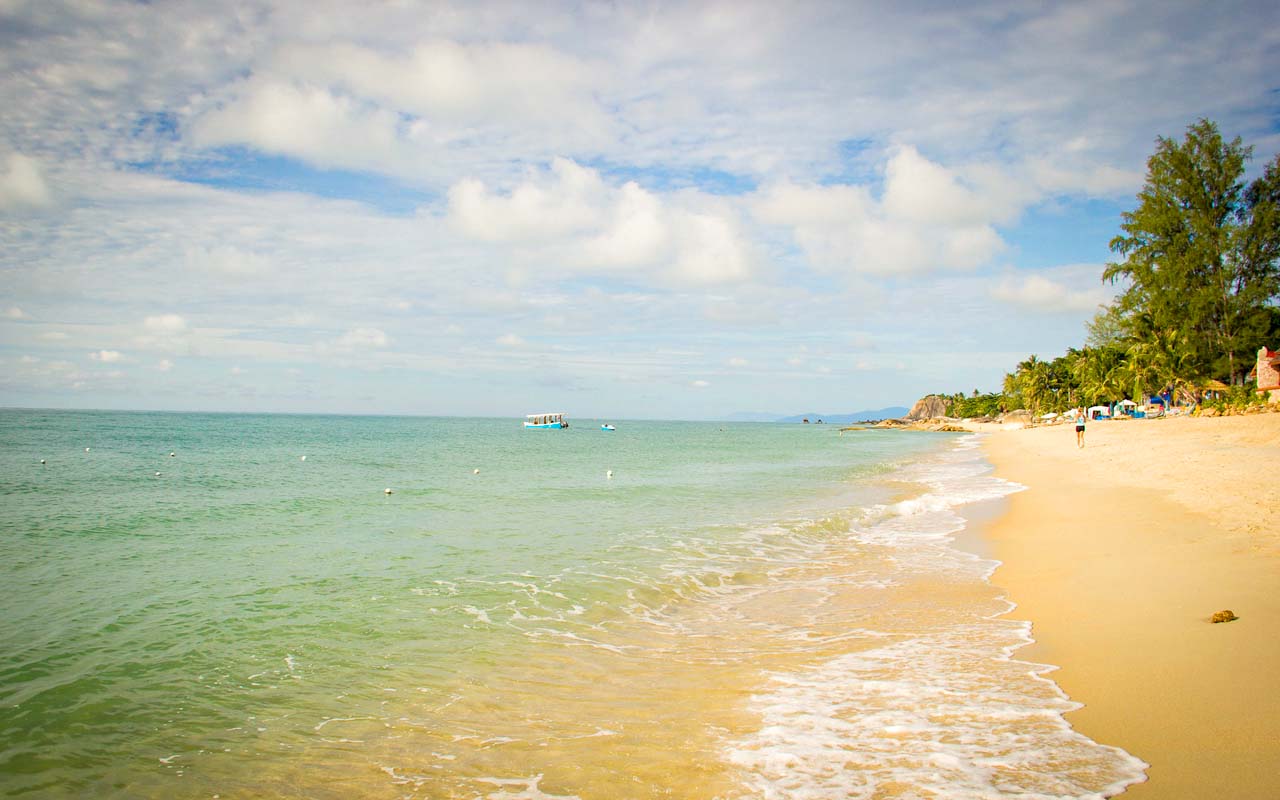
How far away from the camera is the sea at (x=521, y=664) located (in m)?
4.84

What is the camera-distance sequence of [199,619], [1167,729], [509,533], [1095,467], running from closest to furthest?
[1167,729] → [199,619] → [509,533] → [1095,467]

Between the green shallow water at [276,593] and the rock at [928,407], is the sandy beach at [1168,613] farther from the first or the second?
the rock at [928,407]

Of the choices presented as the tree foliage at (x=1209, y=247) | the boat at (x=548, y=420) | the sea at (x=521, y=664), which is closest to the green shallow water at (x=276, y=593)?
the sea at (x=521, y=664)

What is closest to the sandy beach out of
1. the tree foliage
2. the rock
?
the tree foliage

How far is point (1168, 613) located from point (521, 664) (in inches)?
294

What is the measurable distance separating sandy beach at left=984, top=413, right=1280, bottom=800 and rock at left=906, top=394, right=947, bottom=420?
592 ft

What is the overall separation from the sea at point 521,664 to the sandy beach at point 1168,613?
38cm

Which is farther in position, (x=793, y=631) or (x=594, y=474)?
(x=594, y=474)

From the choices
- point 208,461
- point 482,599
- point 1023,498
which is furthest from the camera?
point 208,461

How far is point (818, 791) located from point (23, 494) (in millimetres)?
27971

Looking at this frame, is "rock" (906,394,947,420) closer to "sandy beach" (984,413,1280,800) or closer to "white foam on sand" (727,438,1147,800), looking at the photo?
"sandy beach" (984,413,1280,800)

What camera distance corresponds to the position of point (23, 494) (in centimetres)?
2169

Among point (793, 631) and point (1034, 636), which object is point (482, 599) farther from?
point (1034, 636)

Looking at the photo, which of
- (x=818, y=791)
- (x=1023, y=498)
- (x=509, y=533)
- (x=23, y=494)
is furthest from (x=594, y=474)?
(x=818, y=791)
